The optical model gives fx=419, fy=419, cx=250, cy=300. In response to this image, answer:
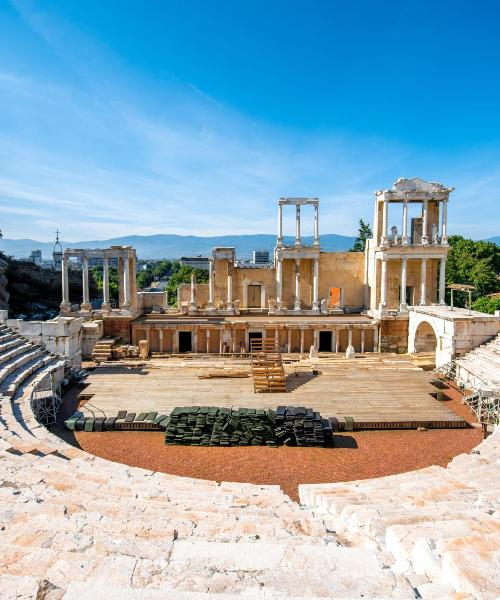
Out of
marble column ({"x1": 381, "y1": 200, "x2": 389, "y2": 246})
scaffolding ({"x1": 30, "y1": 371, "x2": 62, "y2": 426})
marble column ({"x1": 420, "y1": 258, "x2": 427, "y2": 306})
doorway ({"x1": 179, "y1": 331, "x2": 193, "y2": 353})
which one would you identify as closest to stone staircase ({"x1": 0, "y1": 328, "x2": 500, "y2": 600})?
scaffolding ({"x1": 30, "y1": 371, "x2": 62, "y2": 426})

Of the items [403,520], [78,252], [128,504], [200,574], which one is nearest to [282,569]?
[200,574]

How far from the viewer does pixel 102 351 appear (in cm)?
2675

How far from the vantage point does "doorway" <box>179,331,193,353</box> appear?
100 feet

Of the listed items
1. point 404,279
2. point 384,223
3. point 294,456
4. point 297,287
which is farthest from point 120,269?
point 294,456

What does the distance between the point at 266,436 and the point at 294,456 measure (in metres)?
1.36

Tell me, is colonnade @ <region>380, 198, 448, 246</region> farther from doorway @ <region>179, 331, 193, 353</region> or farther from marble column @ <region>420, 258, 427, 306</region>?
doorway @ <region>179, 331, 193, 353</region>

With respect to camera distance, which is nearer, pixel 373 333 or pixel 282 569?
pixel 282 569

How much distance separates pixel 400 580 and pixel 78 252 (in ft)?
103

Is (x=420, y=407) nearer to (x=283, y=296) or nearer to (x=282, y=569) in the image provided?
(x=282, y=569)

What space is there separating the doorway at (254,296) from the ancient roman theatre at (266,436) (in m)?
0.13

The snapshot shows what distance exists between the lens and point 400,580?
3869mm

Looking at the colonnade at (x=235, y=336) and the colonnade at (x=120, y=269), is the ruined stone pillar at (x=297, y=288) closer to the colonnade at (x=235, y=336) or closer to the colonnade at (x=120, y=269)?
the colonnade at (x=235, y=336)

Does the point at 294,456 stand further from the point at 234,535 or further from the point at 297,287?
the point at 297,287

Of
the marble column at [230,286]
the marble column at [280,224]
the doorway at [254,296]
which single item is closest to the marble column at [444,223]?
the marble column at [280,224]
